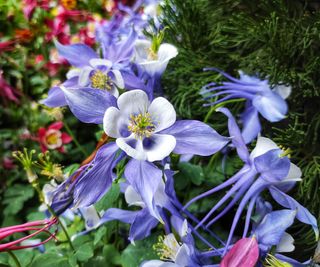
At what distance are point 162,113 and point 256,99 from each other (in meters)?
0.27

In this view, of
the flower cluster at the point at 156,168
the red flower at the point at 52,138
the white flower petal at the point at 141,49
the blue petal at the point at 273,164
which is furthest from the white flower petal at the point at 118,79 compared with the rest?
the red flower at the point at 52,138

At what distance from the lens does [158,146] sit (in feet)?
1.86

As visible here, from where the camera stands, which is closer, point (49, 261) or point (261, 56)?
point (49, 261)

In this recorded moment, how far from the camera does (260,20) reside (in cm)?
85

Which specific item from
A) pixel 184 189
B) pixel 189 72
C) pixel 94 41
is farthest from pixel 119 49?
pixel 94 41

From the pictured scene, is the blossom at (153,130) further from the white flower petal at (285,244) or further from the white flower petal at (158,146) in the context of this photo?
the white flower petal at (285,244)

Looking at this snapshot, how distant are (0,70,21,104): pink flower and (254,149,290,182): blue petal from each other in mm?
672

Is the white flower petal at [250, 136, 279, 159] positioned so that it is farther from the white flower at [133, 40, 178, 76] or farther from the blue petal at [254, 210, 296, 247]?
the white flower at [133, 40, 178, 76]

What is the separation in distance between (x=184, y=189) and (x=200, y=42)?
277 millimetres

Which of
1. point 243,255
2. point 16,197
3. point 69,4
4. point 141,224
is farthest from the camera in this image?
point 69,4

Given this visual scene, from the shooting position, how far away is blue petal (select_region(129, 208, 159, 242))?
650 millimetres

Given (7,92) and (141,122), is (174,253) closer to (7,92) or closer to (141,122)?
(141,122)

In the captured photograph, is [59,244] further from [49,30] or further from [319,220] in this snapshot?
[49,30]

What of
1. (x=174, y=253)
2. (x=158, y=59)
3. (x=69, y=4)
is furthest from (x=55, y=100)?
(x=69, y=4)
